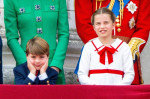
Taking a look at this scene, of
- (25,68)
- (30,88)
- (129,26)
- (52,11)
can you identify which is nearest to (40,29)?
(52,11)

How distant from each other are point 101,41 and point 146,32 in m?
0.56

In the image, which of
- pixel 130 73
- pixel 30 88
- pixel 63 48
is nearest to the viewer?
pixel 30 88

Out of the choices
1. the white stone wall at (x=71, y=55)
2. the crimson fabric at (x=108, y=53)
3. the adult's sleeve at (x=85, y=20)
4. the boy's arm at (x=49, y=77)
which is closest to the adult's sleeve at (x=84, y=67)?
the crimson fabric at (x=108, y=53)

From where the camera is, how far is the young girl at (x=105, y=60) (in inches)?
130

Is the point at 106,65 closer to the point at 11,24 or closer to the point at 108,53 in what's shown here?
the point at 108,53

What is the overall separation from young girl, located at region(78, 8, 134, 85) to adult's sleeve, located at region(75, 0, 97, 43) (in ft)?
1.07

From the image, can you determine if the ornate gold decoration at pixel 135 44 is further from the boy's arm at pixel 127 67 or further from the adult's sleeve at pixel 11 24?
the adult's sleeve at pixel 11 24

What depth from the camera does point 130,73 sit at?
330cm

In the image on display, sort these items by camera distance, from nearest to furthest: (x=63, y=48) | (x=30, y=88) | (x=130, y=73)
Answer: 1. (x=30, y=88)
2. (x=130, y=73)
3. (x=63, y=48)

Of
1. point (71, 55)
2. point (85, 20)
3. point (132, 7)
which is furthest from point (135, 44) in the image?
point (71, 55)

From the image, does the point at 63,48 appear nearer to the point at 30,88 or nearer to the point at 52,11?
the point at 52,11

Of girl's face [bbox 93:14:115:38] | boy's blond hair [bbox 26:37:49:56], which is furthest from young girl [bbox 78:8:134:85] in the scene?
boy's blond hair [bbox 26:37:49:56]

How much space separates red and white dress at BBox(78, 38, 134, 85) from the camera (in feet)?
10.8

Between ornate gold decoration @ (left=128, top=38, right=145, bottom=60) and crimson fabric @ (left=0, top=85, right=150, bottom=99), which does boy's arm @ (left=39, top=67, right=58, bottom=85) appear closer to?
crimson fabric @ (left=0, top=85, right=150, bottom=99)
